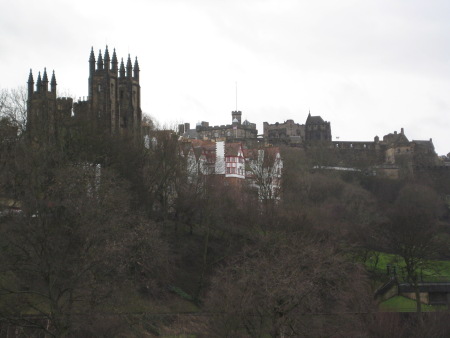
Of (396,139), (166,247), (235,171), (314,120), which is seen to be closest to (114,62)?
(235,171)

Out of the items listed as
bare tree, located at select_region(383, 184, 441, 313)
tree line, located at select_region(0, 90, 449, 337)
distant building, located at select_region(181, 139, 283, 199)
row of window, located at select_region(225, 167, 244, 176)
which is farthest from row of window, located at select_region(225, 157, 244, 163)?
bare tree, located at select_region(383, 184, 441, 313)

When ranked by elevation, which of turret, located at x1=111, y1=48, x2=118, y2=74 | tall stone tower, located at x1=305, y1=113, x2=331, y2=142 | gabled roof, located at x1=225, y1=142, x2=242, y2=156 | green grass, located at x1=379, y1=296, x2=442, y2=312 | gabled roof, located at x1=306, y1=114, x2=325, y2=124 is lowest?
green grass, located at x1=379, y1=296, x2=442, y2=312

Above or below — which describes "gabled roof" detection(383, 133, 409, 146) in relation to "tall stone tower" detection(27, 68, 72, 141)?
above

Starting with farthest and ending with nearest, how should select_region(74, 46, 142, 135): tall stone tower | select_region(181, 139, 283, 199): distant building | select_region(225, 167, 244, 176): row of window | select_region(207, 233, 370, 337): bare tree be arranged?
select_region(225, 167, 244, 176): row of window, select_region(74, 46, 142, 135): tall stone tower, select_region(181, 139, 283, 199): distant building, select_region(207, 233, 370, 337): bare tree

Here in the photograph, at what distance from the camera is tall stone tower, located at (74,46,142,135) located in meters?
59.7

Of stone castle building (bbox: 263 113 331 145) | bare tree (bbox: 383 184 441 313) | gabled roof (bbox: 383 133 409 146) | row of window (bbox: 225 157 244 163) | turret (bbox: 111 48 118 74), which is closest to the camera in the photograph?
bare tree (bbox: 383 184 441 313)

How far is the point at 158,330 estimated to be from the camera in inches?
1160

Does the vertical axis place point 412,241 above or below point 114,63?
below

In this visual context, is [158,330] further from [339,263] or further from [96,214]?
[339,263]

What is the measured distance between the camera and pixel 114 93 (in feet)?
202

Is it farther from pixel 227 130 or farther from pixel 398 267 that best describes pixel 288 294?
pixel 227 130

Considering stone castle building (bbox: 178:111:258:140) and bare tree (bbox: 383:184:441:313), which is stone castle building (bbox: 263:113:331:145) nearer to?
stone castle building (bbox: 178:111:258:140)

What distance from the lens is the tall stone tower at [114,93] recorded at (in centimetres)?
5974

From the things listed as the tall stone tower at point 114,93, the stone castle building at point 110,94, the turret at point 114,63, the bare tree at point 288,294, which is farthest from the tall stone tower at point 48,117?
the bare tree at point 288,294
